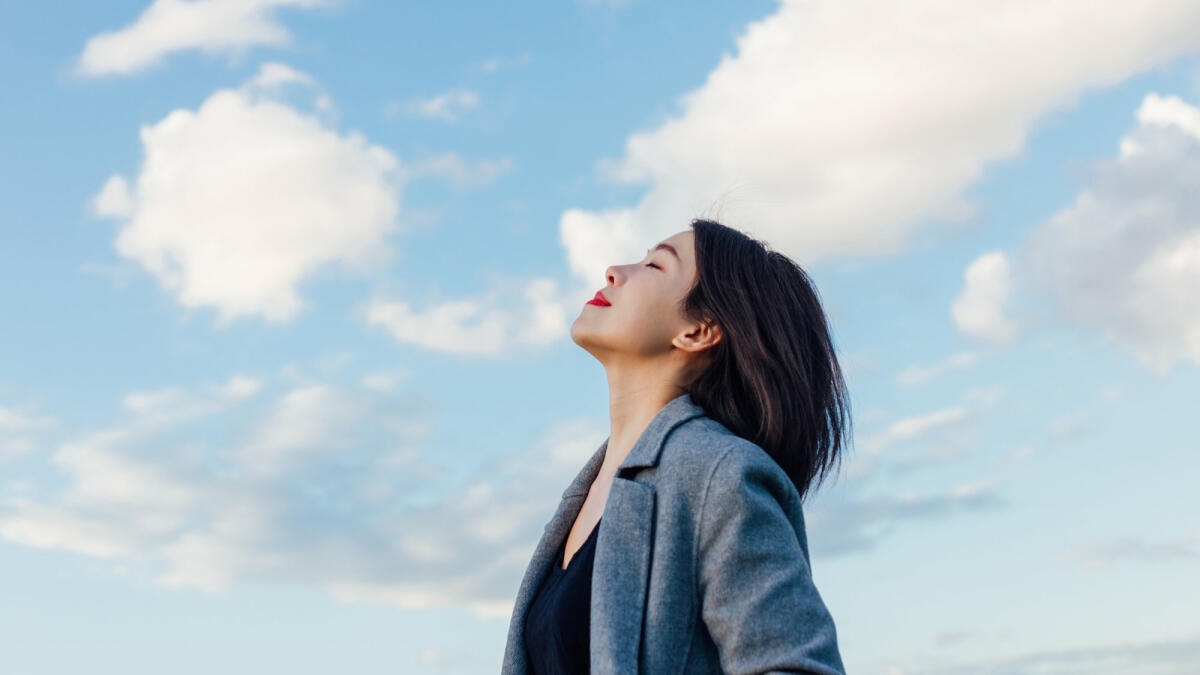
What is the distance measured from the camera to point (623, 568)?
4312mm

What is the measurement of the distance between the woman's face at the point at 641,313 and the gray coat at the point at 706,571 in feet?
1.78

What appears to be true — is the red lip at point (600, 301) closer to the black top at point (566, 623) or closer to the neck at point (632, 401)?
the neck at point (632, 401)

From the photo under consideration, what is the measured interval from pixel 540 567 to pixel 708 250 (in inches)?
62.7

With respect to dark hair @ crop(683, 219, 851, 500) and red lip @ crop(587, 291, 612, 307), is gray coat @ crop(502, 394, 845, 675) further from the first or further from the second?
red lip @ crop(587, 291, 612, 307)

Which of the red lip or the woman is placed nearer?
the woman

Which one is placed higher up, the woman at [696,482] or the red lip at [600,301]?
the red lip at [600,301]

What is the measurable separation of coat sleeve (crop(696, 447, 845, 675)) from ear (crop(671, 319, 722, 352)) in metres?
0.71

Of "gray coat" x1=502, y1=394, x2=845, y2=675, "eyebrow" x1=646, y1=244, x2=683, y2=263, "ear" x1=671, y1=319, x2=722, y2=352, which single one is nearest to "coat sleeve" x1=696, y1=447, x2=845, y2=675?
"gray coat" x1=502, y1=394, x2=845, y2=675

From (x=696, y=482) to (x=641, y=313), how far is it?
911 mm

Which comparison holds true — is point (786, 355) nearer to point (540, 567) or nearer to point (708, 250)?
point (708, 250)

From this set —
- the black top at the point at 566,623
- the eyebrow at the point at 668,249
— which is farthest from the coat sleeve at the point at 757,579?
the eyebrow at the point at 668,249

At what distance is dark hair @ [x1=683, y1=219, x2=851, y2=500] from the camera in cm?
482

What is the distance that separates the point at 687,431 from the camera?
4664mm

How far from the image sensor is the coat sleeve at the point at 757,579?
13.0 ft
